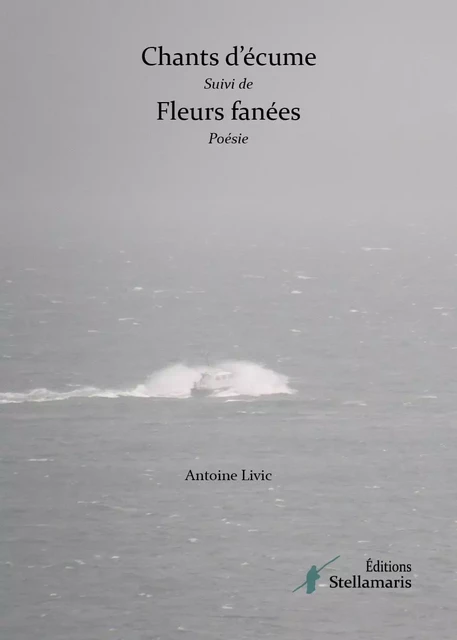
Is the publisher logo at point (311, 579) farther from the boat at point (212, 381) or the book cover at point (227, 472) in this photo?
the boat at point (212, 381)

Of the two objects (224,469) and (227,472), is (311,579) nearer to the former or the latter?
(227,472)

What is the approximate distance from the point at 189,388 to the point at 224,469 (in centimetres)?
1993

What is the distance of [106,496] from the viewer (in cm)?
9281

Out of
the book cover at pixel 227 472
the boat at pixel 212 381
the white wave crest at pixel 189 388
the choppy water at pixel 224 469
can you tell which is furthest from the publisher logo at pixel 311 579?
the boat at pixel 212 381

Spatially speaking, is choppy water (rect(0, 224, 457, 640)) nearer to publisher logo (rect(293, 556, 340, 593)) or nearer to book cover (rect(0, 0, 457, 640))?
book cover (rect(0, 0, 457, 640))

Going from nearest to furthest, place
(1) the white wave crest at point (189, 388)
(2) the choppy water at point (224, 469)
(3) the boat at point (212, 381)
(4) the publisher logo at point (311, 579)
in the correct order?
(2) the choppy water at point (224, 469), (4) the publisher logo at point (311, 579), (1) the white wave crest at point (189, 388), (3) the boat at point (212, 381)

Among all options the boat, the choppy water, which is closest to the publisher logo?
the choppy water

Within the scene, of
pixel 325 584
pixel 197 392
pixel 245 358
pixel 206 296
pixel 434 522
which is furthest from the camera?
pixel 206 296

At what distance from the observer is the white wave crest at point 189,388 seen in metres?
116

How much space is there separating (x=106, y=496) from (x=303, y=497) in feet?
42.1

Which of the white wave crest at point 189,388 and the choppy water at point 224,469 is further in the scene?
the white wave crest at point 189,388

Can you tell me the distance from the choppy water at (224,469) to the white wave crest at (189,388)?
35 cm

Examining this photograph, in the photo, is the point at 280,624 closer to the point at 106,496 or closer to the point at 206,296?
the point at 106,496

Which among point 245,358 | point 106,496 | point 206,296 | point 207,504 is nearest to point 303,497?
point 207,504
